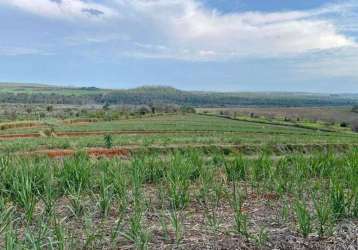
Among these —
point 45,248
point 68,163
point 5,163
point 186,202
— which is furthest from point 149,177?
point 45,248

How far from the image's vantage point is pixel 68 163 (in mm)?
6223

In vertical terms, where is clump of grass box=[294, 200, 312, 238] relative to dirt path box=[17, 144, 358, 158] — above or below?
above

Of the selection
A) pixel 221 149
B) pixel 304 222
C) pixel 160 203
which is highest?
pixel 304 222

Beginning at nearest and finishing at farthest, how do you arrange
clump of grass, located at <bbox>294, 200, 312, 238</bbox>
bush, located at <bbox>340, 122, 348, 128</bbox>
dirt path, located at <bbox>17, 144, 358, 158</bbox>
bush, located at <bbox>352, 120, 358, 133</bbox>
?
clump of grass, located at <bbox>294, 200, 312, 238</bbox>
dirt path, located at <bbox>17, 144, 358, 158</bbox>
bush, located at <bbox>352, 120, 358, 133</bbox>
bush, located at <bbox>340, 122, 348, 128</bbox>

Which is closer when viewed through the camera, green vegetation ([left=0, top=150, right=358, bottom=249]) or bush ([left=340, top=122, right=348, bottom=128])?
green vegetation ([left=0, top=150, right=358, bottom=249])

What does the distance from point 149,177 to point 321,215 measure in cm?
322

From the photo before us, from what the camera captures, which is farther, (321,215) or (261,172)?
(261,172)

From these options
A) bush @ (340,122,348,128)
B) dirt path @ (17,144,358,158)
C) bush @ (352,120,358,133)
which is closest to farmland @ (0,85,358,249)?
dirt path @ (17,144,358,158)

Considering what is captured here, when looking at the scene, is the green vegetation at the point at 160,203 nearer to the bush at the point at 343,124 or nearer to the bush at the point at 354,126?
the bush at the point at 354,126

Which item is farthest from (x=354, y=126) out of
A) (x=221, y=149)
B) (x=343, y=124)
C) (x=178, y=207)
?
(x=178, y=207)

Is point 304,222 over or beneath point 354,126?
over

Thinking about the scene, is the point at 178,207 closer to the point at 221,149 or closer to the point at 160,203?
the point at 160,203

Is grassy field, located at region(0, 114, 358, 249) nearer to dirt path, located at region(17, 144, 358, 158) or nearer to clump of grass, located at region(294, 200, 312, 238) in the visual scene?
clump of grass, located at region(294, 200, 312, 238)

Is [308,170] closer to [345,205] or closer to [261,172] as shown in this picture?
[261,172]
